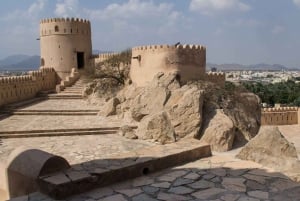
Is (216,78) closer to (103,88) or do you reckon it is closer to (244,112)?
(244,112)

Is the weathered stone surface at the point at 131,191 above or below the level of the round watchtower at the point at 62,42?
below

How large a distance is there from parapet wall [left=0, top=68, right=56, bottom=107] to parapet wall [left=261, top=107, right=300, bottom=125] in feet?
54.2

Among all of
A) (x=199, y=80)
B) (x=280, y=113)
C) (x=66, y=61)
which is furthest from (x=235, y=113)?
(x=280, y=113)

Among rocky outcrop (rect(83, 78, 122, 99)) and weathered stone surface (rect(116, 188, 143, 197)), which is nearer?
weathered stone surface (rect(116, 188, 143, 197))

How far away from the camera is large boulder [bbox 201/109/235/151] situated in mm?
11398

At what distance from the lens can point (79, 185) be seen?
436 cm

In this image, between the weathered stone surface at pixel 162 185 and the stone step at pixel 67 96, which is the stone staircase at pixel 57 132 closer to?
the stone step at pixel 67 96

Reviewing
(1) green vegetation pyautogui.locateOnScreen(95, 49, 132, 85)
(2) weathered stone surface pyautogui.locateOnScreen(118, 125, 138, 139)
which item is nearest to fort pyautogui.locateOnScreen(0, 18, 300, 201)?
(2) weathered stone surface pyautogui.locateOnScreen(118, 125, 138, 139)

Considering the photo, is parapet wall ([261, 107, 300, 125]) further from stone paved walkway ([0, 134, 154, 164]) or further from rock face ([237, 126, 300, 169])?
rock face ([237, 126, 300, 169])

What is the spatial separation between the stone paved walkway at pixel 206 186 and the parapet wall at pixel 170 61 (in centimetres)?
949

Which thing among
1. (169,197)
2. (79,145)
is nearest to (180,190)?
(169,197)

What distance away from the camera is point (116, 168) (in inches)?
187

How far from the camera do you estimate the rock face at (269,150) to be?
5.18m

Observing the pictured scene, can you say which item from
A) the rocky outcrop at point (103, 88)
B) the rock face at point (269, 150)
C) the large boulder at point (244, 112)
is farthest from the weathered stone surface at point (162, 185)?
the rocky outcrop at point (103, 88)
